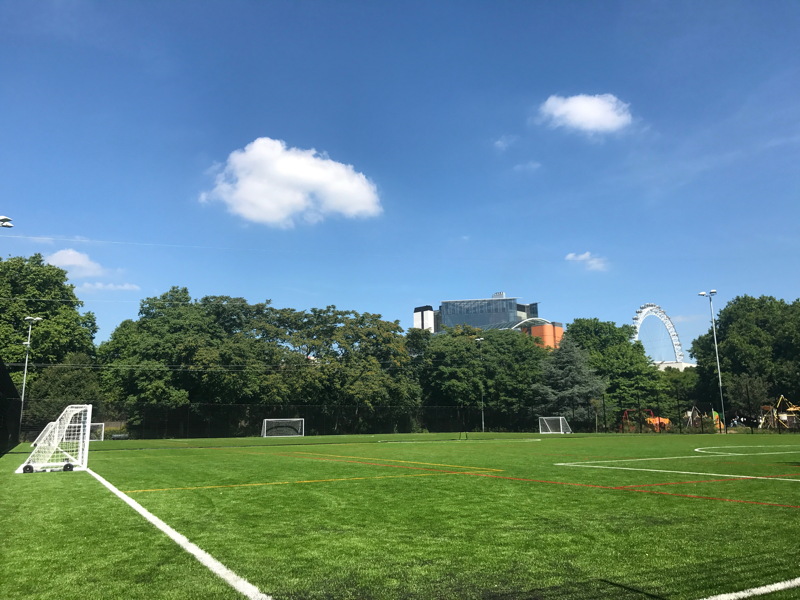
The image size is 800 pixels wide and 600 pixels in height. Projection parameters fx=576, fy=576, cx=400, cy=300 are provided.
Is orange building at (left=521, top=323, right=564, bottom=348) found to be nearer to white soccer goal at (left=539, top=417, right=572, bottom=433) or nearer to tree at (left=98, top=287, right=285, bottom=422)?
white soccer goal at (left=539, top=417, right=572, bottom=433)

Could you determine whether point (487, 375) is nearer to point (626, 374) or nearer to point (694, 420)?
point (626, 374)

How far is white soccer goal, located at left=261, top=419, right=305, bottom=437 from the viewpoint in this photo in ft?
161

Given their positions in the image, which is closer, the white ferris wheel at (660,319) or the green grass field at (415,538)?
the green grass field at (415,538)

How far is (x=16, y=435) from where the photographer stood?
101 feet

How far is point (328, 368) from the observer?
5581 centimetres

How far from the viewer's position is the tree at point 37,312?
165ft

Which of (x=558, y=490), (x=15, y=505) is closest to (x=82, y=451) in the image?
(x=15, y=505)

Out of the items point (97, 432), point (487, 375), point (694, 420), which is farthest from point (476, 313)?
point (97, 432)

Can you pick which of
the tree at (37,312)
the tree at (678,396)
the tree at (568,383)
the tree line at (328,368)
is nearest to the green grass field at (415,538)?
the tree line at (328,368)

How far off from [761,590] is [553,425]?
2048 inches

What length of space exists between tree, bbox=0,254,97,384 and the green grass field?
4778 centimetres

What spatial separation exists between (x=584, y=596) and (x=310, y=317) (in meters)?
60.2

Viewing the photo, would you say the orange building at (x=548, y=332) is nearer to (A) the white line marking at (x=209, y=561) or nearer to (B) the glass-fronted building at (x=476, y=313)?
(B) the glass-fronted building at (x=476, y=313)

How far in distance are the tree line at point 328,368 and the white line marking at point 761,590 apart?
148ft
